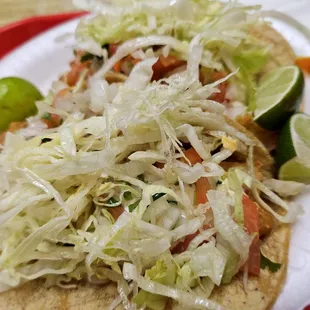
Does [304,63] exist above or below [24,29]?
below

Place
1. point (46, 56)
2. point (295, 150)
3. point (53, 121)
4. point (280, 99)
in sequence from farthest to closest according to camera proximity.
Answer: point (46, 56) < point (53, 121) < point (280, 99) < point (295, 150)

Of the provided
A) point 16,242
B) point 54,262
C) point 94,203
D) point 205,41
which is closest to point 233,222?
point 94,203

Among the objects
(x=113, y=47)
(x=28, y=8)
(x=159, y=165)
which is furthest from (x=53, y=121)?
(x=28, y=8)

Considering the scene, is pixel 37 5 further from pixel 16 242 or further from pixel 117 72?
pixel 16 242

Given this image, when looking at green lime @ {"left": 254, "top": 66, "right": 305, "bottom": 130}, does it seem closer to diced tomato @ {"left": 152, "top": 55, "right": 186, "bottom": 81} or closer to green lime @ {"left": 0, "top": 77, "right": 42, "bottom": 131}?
diced tomato @ {"left": 152, "top": 55, "right": 186, "bottom": 81}

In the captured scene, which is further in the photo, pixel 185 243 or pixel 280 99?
pixel 280 99

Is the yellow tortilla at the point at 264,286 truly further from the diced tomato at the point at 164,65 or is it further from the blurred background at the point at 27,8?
the blurred background at the point at 27,8

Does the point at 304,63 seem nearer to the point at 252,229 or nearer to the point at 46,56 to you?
the point at 252,229

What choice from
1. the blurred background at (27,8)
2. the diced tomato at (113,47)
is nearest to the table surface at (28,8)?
the blurred background at (27,8)
